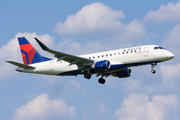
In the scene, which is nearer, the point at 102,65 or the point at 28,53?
the point at 102,65

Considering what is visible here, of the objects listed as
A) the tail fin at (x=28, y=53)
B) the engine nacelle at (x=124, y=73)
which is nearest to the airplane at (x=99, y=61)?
the engine nacelle at (x=124, y=73)

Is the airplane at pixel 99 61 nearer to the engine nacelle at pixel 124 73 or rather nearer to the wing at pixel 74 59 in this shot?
the wing at pixel 74 59

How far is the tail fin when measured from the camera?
56.6 meters

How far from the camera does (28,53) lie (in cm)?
5791

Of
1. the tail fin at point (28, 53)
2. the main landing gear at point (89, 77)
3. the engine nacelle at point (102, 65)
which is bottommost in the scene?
the main landing gear at point (89, 77)

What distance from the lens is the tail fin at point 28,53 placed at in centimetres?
5659

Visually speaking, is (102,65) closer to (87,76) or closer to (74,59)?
(87,76)

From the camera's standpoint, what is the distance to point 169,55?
47969 millimetres

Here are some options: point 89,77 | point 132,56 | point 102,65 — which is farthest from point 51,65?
point 132,56

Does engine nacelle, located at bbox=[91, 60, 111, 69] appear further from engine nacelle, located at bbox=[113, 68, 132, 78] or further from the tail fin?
the tail fin

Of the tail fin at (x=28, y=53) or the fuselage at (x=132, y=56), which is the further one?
the tail fin at (x=28, y=53)

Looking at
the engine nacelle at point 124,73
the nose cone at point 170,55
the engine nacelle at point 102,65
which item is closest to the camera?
the nose cone at point 170,55

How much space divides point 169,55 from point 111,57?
871 centimetres

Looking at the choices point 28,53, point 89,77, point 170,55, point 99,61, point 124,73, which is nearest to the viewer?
point 170,55
